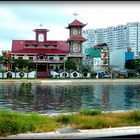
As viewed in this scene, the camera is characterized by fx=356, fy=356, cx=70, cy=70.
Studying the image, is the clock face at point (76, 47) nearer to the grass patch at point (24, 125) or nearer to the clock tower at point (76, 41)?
the clock tower at point (76, 41)

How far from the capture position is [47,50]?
69625 millimetres

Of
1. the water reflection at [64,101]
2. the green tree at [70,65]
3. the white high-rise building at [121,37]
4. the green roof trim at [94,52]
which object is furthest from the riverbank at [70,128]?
the white high-rise building at [121,37]

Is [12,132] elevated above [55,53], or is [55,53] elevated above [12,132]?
[55,53]

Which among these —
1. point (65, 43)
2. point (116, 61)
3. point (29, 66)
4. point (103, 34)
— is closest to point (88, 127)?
point (29, 66)

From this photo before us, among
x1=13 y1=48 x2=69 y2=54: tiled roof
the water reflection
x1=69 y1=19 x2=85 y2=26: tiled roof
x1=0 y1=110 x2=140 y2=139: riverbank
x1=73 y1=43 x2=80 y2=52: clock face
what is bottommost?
the water reflection

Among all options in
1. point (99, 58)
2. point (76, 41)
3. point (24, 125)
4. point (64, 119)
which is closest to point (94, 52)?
point (99, 58)

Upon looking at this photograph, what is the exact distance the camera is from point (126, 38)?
114m

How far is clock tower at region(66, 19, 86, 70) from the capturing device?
227 ft

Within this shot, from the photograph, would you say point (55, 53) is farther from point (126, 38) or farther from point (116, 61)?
point (126, 38)

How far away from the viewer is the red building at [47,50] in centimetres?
6738

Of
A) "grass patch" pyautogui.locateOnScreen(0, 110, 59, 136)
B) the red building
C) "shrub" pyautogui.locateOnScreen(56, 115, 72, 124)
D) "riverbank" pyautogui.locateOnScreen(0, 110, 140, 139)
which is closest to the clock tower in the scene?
the red building

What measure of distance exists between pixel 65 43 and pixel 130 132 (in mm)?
67027

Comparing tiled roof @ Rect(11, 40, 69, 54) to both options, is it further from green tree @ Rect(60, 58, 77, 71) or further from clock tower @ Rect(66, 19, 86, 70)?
green tree @ Rect(60, 58, 77, 71)

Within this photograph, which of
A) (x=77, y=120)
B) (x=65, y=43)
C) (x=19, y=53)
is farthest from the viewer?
(x=65, y=43)
